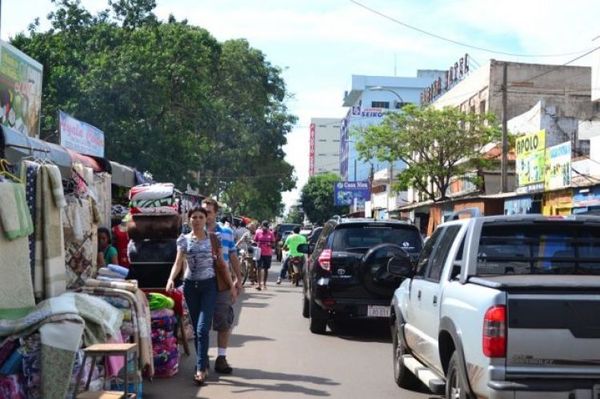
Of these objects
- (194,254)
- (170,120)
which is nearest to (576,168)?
(170,120)

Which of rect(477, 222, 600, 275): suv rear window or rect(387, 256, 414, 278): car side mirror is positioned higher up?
rect(477, 222, 600, 275): suv rear window

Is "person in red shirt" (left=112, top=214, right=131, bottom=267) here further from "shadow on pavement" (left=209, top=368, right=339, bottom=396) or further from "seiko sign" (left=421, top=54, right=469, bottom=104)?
"seiko sign" (left=421, top=54, right=469, bottom=104)

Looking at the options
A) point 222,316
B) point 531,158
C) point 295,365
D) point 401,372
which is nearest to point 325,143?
point 531,158

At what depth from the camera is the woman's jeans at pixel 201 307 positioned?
27.5ft

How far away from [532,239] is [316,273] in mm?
5754

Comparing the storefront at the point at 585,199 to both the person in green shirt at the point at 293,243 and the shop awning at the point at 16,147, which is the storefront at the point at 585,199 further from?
the shop awning at the point at 16,147

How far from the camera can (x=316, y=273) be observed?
1200 centimetres

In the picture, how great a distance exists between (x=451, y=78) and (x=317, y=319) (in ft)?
136

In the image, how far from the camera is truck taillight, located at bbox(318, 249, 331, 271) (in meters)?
11.8

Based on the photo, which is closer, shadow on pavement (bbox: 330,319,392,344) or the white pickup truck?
the white pickup truck

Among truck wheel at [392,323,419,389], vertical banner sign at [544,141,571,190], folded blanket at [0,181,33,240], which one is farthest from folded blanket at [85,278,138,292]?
vertical banner sign at [544,141,571,190]

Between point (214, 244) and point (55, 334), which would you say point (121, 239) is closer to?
point (214, 244)

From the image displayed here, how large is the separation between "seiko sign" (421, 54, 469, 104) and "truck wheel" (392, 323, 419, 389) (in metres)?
41.9

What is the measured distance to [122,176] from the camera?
47.6ft
